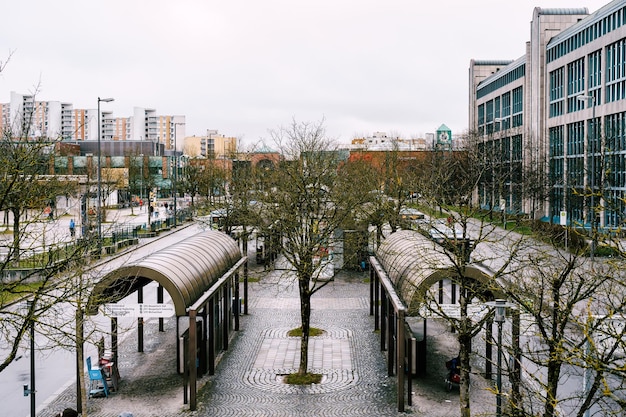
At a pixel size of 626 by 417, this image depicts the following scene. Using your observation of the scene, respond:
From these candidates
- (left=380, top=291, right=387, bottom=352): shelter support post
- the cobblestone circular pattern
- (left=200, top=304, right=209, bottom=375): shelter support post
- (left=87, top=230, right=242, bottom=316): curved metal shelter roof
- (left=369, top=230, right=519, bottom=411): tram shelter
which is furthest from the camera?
(left=380, top=291, right=387, bottom=352): shelter support post

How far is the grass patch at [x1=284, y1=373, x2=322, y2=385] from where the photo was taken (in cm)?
1834

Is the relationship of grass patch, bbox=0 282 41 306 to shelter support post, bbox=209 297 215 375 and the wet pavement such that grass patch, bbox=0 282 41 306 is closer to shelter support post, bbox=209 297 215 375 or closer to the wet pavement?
the wet pavement

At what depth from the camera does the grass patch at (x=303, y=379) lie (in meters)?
18.3

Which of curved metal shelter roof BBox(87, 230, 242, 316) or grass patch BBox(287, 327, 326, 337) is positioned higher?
curved metal shelter roof BBox(87, 230, 242, 316)

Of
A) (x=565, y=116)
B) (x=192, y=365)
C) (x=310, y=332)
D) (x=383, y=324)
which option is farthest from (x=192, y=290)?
(x=565, y=116)

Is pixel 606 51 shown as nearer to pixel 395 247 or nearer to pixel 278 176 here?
pixel 278 176

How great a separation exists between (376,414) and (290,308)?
43.4ft

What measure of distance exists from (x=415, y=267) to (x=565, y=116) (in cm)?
4721

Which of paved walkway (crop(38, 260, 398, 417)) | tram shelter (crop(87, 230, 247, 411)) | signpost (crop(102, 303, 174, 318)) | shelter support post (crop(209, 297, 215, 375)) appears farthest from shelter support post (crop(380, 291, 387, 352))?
signpost (crop(102, 303, 174, 318))

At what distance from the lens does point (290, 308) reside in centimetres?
2878

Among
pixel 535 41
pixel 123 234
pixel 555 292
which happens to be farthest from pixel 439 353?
pixel 535 41

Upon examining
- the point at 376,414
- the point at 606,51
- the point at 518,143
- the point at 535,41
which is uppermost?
the point at 535,41

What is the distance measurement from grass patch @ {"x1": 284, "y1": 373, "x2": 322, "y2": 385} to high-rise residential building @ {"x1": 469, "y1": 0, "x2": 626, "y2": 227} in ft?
91.4

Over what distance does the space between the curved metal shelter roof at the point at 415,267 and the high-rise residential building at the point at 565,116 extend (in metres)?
22.8
